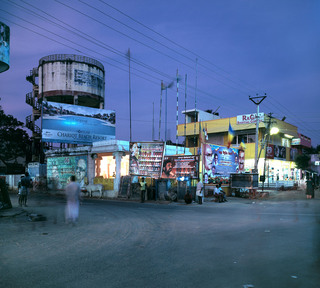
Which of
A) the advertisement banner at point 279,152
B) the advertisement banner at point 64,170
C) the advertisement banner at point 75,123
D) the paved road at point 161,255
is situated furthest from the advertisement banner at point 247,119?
the paved road at point 161,255

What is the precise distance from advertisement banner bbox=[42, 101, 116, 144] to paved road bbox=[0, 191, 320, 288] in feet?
83.8

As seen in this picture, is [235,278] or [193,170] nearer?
[235,278]

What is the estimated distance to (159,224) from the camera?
11336mm

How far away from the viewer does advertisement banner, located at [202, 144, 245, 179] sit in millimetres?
26469

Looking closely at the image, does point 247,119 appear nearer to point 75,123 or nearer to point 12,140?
point 75,123

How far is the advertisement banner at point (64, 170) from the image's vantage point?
30.4 m

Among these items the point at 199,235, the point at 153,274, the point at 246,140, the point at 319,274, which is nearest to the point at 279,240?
the point at 199,235

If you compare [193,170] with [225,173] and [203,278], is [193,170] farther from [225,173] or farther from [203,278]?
[203,278]

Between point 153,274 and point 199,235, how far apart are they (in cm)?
391

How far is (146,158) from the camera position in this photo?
2489 centimetres

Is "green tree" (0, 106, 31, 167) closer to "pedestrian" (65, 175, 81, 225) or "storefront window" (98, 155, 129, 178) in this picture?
"storefront window" (98, 155, 129, 178)

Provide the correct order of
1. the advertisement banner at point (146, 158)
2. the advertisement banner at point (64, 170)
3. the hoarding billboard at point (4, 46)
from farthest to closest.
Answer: the advertisement banner at point (64, 170), the advertisement banner at point (146, 158), the hoarding billboard at point (4, 46)

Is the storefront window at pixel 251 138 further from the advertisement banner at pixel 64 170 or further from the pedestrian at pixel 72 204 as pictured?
the pedestrian at pixel 72 204

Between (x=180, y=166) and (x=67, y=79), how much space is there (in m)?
23.0
